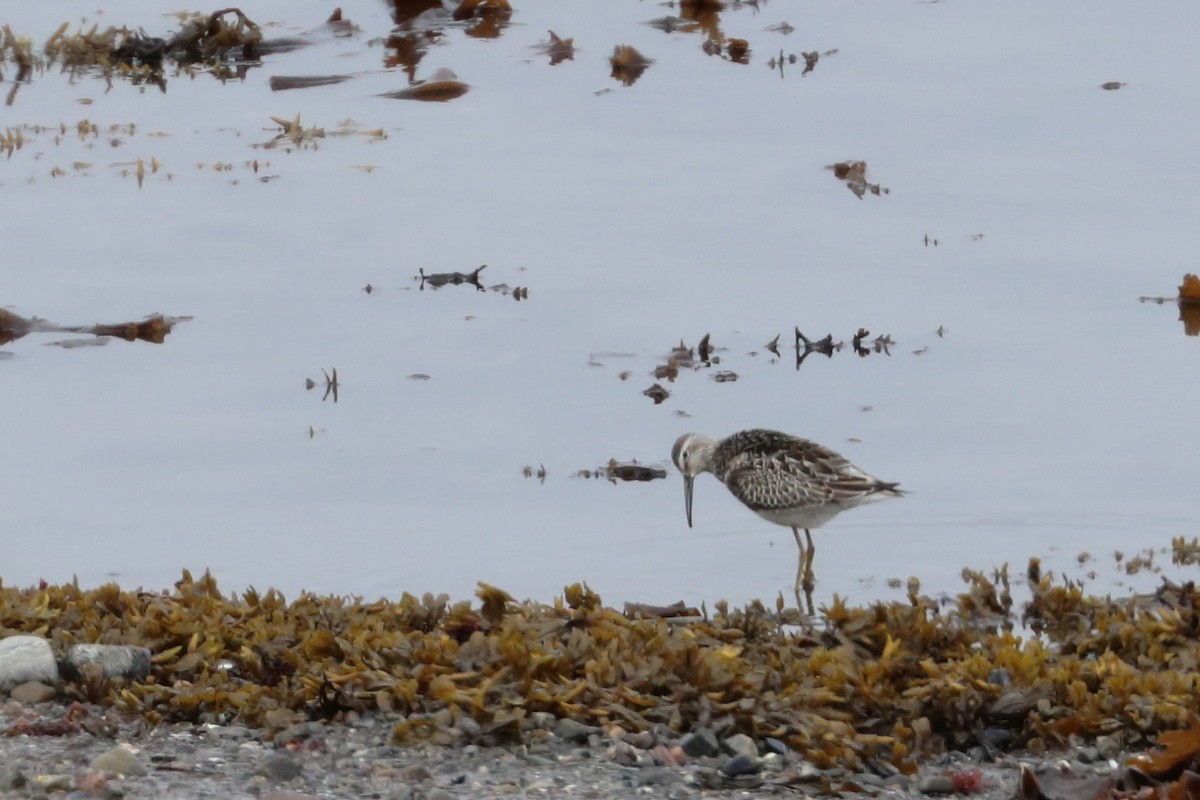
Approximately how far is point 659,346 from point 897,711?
7419 mm

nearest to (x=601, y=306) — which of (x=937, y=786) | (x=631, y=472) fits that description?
(x=631, y=472)

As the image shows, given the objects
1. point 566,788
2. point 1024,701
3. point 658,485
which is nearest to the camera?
point 566,788

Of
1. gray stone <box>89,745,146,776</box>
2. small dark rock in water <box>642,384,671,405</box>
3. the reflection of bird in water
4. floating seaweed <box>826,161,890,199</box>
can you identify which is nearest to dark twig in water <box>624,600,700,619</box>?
the reflection of bird in water

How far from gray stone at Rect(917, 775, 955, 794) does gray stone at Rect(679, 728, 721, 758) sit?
63 cm

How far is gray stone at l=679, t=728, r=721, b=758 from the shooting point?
23.0ft

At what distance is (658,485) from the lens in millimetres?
12758

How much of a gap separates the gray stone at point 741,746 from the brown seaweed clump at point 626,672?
9cm

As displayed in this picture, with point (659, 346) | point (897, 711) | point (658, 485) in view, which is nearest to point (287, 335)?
point (659, 346)

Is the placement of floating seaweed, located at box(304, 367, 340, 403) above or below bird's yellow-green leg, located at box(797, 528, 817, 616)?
above

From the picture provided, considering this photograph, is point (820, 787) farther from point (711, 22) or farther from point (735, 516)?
point (711, 22)

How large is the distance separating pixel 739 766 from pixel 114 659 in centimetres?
222

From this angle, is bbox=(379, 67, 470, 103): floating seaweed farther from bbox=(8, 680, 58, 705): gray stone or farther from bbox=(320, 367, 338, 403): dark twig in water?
bbox=(8, 680, 58, 705): gray stone

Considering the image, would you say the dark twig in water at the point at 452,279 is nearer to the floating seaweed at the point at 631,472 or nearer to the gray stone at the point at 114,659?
the floating seaweed at the point at 631,472

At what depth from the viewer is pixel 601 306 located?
15500 millimetres
